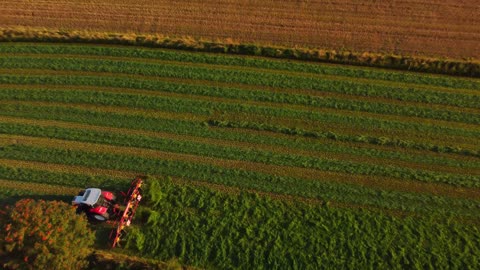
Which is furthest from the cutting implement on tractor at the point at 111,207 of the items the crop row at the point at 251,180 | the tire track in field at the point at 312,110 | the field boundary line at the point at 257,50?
the field boundary line at the point at 257,50

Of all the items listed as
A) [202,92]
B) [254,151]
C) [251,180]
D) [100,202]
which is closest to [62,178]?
[100,202]

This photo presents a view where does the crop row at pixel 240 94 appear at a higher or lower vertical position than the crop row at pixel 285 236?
higher

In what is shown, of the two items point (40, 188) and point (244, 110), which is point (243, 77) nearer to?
point (244, 110)

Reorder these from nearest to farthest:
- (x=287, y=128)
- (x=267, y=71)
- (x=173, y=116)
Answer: (x=287, y=128) → (x=173, y=116) → (x=267, y=71)

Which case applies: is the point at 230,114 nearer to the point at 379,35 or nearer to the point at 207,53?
the point at 207,53

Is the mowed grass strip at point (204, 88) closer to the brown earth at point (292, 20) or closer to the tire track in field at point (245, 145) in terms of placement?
the tire track in field at point (245, 145)
